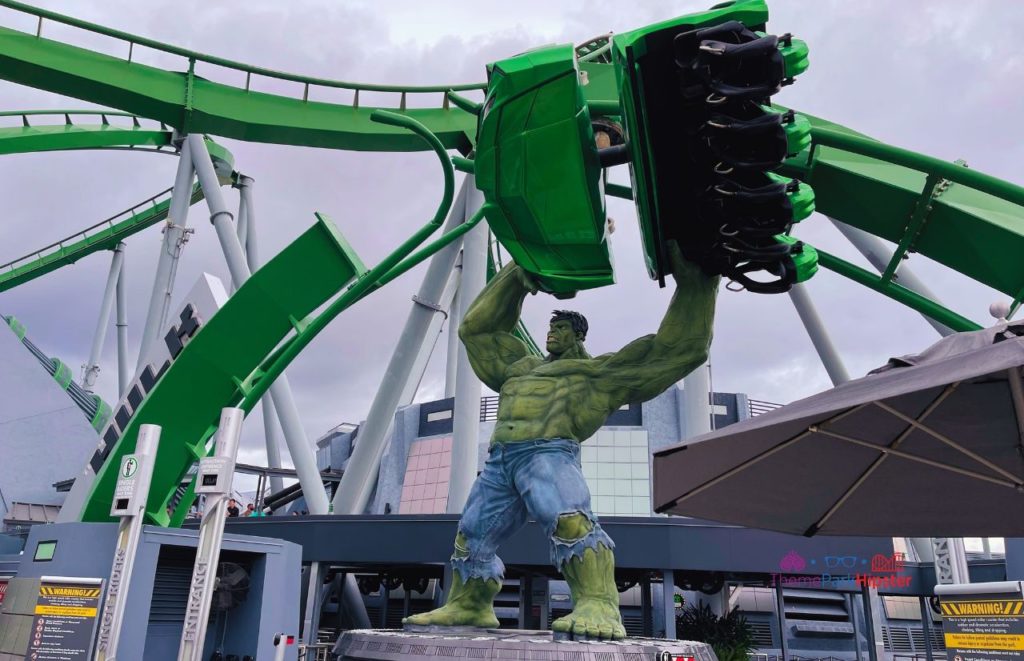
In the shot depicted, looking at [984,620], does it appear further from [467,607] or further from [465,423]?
[465,423]

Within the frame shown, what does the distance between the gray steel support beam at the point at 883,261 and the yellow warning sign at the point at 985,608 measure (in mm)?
7090

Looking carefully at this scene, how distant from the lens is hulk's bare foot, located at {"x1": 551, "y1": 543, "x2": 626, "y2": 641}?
16.1 feet

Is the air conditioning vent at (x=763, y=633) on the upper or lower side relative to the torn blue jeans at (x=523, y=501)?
lower

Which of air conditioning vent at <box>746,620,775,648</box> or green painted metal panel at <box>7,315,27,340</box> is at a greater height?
green painted metal panel at <box>7,315,27,340</box>

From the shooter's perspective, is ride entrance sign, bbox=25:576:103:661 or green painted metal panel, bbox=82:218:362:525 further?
green painted metal panel, bbox=82:218:362:525

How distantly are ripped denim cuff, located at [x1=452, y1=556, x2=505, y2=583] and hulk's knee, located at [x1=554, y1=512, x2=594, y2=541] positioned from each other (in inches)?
26.9

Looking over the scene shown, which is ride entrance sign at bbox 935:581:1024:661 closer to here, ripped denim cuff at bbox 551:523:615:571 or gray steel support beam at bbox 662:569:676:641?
ripped denim cuff at bbox 551:523:615:571

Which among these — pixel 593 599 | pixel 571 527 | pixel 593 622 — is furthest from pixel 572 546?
pixel 593 622

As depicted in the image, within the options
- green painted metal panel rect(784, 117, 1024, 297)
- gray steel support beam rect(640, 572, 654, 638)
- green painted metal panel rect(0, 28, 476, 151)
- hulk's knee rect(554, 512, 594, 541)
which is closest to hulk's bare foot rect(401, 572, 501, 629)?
hulk's knee rect(554, 512, 594, 541)

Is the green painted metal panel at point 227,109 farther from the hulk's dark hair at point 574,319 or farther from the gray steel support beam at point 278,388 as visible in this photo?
the hulk's dark hair at point 574,319

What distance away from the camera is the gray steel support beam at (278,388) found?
47.9 feet

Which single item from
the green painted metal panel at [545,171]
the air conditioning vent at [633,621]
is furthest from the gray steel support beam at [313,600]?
the green painted metal panel at [545,171]

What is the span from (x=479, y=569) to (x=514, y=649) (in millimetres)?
1300

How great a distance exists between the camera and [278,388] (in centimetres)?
1487
